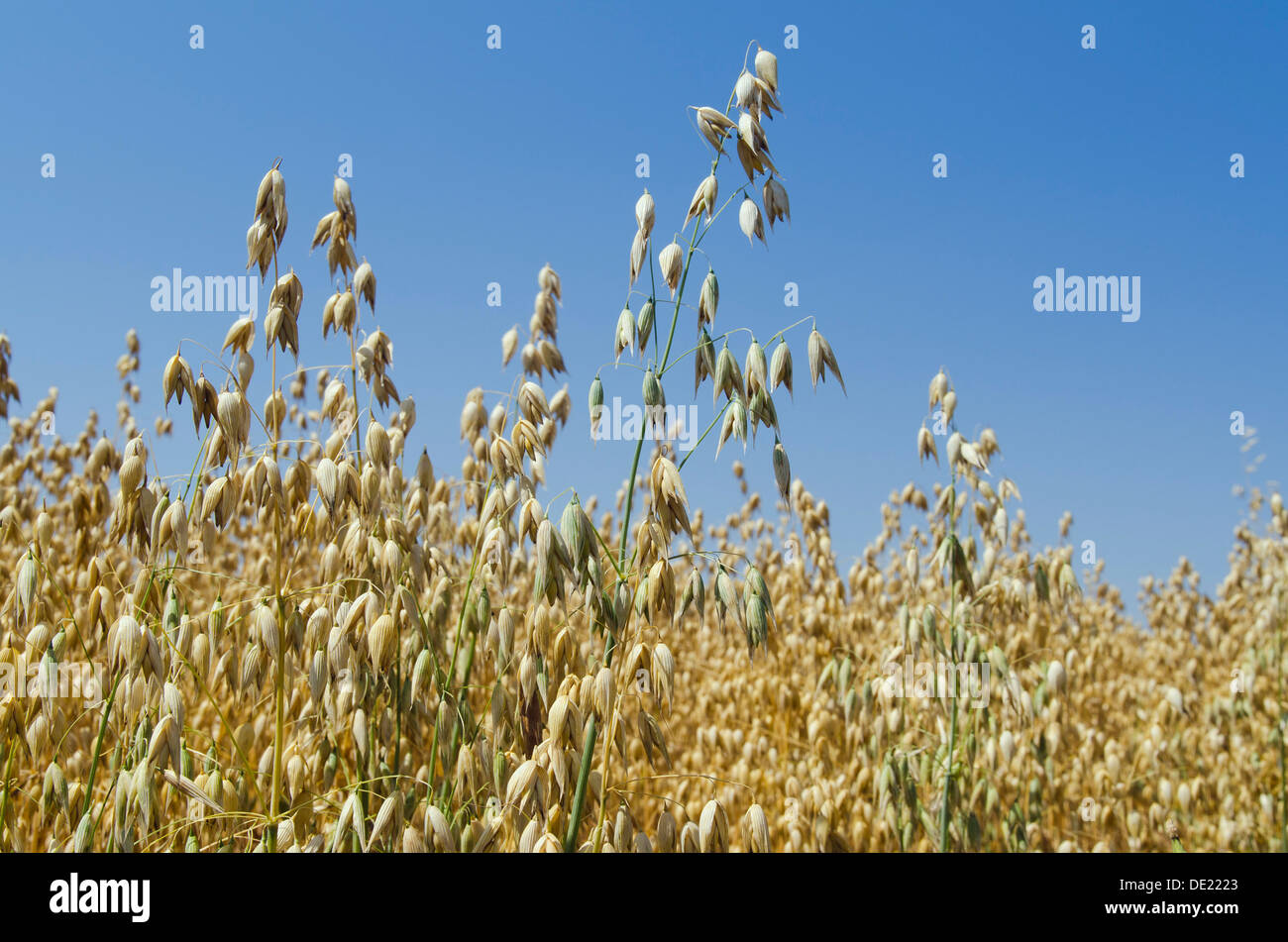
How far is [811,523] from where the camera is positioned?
15.1 feet

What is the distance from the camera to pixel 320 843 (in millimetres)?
1656

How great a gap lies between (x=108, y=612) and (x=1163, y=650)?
9.01m

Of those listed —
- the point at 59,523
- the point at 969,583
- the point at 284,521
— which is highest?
the point at 59,523

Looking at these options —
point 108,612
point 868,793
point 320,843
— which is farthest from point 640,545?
point 868,793

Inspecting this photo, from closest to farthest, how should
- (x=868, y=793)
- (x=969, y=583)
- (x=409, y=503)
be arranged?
(x=409, y=503) → (x=969, y=583) → (x=868, y=793)

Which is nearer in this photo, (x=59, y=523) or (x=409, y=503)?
(x=409, y=503)

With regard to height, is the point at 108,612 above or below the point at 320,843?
above
